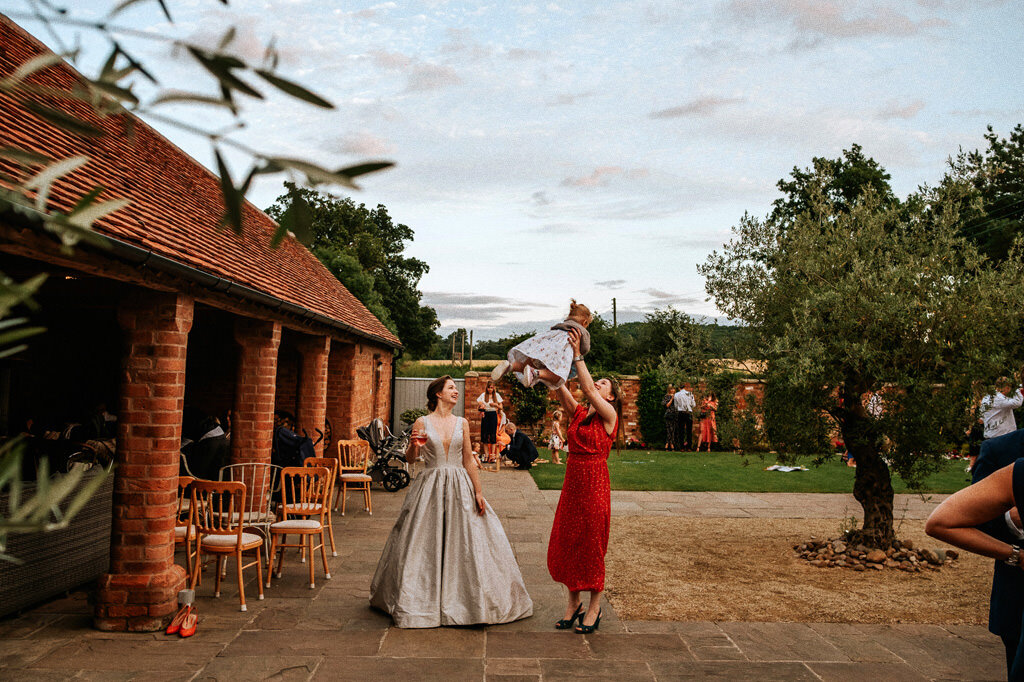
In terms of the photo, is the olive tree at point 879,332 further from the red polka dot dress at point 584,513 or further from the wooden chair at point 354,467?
the wooden chair at point 354,467

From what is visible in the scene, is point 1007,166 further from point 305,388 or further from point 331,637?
point 331,637

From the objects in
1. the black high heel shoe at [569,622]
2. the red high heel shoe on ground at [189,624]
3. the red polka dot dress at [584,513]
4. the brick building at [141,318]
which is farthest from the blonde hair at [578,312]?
the red high heel shoe on ground at [189,624]

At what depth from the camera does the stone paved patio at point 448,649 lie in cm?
472

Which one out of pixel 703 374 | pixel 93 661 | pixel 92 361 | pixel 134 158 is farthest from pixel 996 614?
pixel 92 361

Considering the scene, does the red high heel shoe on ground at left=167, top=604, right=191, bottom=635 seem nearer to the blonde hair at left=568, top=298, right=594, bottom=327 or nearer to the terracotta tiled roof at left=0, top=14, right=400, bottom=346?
the terracotta tiled roof at left=0, top=14, right=400, bottom=346

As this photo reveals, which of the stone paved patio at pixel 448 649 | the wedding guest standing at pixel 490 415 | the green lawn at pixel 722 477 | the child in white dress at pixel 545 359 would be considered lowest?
the stone paved patio at pixel 448 649

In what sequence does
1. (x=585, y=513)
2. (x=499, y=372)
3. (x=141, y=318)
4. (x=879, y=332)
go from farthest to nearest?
(x=879, y=332) → (x=141, y=318) → (x=585, y=513) → (x=499, y=372)

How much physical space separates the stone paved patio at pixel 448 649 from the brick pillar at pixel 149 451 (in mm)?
451

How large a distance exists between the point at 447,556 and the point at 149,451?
7.86 ft

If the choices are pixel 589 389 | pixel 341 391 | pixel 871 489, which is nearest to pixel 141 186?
pixel 589 389

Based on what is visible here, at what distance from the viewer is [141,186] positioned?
7.18 meters

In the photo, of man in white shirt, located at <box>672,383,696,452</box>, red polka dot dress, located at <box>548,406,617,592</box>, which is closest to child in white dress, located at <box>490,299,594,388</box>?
red polka dot dress, located at <box>548,406,617,592</box>

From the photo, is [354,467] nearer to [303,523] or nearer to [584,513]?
[303,523]

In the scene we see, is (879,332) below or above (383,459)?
above
